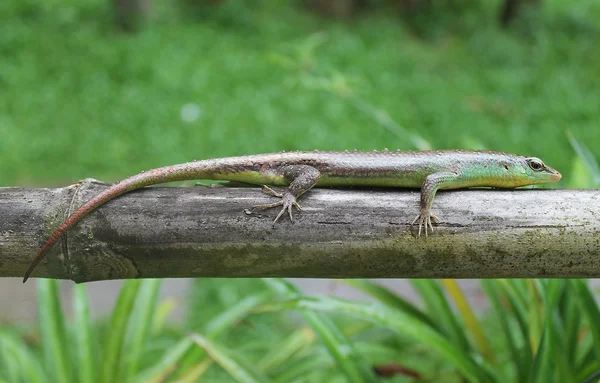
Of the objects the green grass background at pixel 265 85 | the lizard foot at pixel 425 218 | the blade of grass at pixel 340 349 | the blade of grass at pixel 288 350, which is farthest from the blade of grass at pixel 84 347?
the green grass background at pixel 265 85

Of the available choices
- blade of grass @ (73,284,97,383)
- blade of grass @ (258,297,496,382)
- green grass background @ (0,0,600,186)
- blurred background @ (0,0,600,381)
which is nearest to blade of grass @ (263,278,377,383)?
blade of grass @ (258,297,496,382)

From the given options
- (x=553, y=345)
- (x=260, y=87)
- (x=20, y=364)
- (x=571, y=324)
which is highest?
(x=260, y=87)

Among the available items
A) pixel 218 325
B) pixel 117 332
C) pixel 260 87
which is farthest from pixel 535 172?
pixel 260 87

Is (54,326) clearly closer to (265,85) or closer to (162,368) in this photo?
(162,368)

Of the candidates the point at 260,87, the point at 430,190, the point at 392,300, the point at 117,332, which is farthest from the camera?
the point at 260,87

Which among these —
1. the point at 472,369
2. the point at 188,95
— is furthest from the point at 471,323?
the point at 188,95

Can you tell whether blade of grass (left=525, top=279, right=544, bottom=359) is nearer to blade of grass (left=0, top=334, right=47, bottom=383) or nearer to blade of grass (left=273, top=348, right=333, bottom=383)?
blade of grass (left=273, top=348, right=333, bottom=383)

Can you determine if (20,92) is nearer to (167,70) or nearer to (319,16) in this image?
(167,70)
